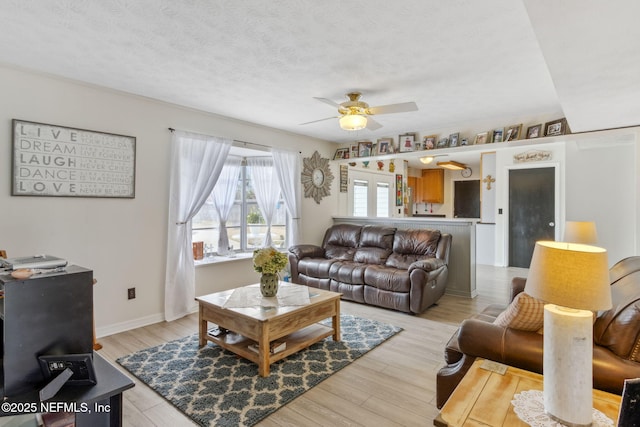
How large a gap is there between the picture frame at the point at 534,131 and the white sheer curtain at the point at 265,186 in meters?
3.44

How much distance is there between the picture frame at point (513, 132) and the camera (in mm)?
4086

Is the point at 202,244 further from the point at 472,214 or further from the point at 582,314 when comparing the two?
the point at 472,214

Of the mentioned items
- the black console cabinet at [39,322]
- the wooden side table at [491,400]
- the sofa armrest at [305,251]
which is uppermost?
the black console cabinet at [39,322]

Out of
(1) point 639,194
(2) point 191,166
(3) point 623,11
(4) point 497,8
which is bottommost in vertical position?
(1) point 639,194

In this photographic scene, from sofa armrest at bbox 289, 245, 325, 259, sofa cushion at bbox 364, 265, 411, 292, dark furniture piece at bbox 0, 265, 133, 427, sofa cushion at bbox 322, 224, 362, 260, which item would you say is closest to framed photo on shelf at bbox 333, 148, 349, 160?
sofa cushion at bbox 322, 224, 362, 260

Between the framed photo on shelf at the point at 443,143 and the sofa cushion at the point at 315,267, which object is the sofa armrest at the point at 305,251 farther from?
the framed photo on shelf at the point at 443,143

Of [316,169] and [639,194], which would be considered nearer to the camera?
[639,194]

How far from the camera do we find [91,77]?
2.96m

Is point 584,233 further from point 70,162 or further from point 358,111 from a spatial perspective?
point 70,162

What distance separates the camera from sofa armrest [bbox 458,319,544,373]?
5.16 feet

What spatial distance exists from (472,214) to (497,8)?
8.13 m

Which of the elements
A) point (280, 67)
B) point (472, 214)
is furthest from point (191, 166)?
point (472, 214)

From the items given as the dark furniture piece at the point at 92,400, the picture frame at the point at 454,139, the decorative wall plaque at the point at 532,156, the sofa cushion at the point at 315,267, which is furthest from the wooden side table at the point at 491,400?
the decorative wall plaque at the point at 532,156

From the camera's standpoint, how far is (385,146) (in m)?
5.30
